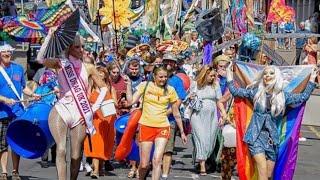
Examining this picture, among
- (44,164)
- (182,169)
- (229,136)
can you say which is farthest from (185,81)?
(44,164)

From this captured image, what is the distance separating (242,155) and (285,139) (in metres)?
0.51

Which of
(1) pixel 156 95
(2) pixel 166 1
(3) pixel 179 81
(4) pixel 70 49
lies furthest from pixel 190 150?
(2) pixel 166 1

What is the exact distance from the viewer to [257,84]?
31.1 ft


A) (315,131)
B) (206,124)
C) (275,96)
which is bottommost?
(315,131)

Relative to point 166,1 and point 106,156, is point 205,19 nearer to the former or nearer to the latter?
point 106,156

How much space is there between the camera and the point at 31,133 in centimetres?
1050

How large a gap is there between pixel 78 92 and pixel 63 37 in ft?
2.00

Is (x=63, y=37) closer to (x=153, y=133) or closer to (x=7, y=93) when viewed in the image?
(x=153, y=133)

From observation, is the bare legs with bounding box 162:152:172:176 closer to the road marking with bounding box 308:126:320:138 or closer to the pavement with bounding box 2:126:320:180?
the pavement with bounding box 2:126:320:180

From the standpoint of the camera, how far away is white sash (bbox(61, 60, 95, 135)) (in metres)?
9.18

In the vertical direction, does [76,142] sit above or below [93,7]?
below

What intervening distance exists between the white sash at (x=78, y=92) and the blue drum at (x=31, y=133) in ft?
3.91

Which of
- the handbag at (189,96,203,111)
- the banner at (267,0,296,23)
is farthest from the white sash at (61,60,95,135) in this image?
the banner at (267,0,296,23)

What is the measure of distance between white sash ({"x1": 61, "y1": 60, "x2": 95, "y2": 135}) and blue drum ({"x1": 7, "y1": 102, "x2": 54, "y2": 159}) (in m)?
1.19
